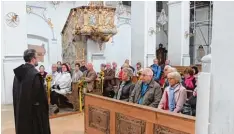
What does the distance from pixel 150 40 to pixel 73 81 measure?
4.33 metres

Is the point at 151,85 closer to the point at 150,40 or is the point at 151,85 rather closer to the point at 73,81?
the point at 73,81

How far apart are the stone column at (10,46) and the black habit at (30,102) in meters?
4.18

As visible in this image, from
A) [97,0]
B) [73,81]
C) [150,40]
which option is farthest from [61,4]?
[73,81]

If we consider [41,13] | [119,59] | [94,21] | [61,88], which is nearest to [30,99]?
[61,88]

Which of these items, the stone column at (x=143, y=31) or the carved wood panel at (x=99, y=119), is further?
the stone column at (x=143, y=31)

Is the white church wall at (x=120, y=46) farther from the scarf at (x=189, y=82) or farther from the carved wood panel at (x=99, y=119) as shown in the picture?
the carved wood panel at (x=99, y=119)

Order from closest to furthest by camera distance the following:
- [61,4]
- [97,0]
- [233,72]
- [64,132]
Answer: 1. [233,72]
2. [64,132]
3. [97,0]
4. [61,4]

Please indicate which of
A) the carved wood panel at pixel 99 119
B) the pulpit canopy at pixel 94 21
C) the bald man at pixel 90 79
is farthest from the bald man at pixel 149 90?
the pulpit canopy at pixel 94 21

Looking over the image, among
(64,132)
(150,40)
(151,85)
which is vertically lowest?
(64,132)

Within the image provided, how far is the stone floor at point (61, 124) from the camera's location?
526cm

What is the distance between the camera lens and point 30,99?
3.51 m

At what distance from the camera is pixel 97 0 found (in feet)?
29.6

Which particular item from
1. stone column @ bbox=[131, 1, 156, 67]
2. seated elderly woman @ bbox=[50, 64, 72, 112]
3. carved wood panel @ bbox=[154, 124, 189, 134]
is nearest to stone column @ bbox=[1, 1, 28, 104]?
seated elderly woman @ bbox=[50, 64, 72, 112]

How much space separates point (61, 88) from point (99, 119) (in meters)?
2.80
